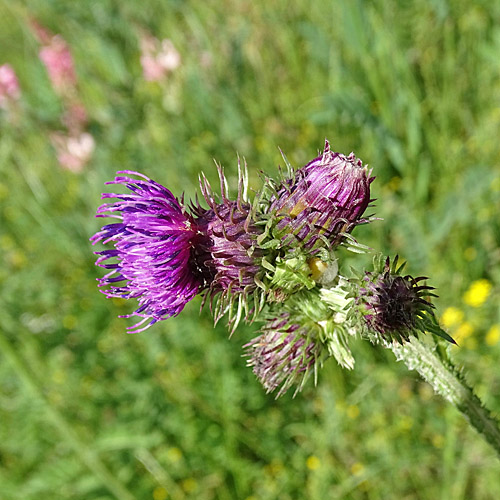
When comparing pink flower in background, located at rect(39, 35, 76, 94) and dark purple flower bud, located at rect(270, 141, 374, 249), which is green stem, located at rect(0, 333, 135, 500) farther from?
pink flower in background, located at rect(39, 35, 76, 94)

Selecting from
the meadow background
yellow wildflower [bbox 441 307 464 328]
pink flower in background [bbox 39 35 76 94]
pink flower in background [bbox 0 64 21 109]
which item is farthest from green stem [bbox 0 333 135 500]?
pink flower in background [bbox 39 35 76 94]

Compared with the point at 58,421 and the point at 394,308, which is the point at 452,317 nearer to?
the point at 394,308

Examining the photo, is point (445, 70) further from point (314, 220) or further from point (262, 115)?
point (314, 220)

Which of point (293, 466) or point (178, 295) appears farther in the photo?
point (293, 466)

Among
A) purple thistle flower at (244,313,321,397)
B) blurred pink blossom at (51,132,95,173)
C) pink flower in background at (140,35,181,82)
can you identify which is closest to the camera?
purple thistle flower at (244,313,321,397)

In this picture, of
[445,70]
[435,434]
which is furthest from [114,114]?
[435,434]

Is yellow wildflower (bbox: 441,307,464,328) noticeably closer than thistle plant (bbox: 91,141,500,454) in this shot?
No

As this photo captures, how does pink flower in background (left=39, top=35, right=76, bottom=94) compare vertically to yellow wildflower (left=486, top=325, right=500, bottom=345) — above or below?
above
